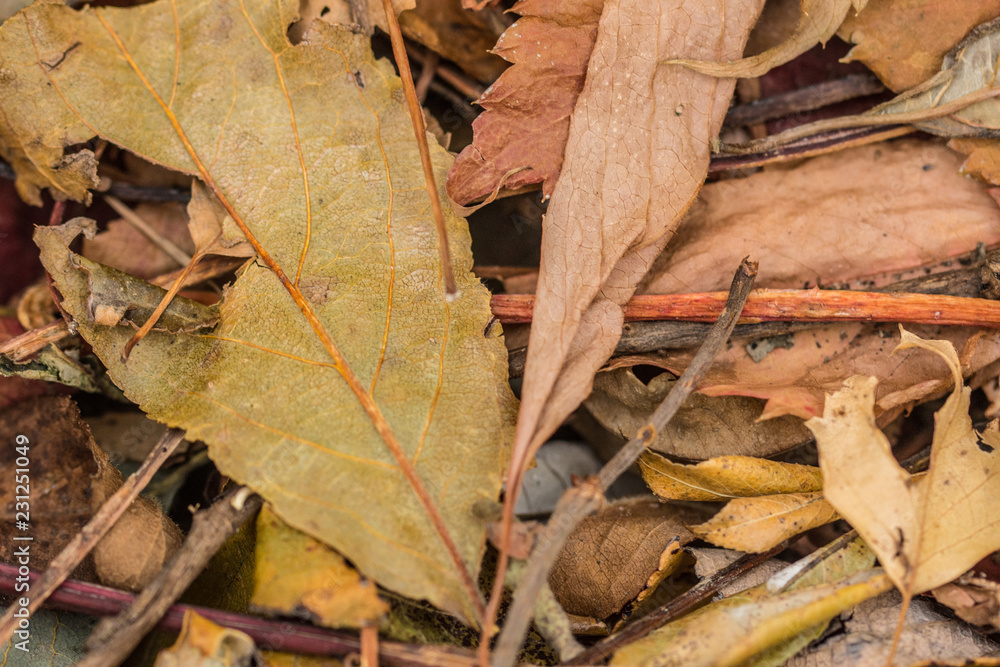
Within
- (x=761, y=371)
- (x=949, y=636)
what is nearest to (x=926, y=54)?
(x=761, y=371)

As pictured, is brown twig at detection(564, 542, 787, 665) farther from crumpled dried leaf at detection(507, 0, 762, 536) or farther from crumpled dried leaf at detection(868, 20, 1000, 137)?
crumpled dried leaf at detection(868, 20, 1000, 137)

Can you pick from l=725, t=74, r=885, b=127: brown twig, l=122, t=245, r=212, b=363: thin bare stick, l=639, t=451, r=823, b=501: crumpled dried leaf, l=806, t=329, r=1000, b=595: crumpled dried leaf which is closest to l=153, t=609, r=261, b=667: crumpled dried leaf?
l=122, t=245, r=212, b=363: thin bare stick

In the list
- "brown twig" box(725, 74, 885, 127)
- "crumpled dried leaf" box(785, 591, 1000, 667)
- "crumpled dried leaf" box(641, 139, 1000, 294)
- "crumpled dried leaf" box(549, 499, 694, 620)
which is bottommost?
"crumpled dried leaf" box(549, 499, 694, 620)

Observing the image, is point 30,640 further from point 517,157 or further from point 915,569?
point 915,569

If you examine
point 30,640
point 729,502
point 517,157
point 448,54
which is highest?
point 448,54

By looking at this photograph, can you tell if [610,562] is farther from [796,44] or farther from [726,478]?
[796,44]

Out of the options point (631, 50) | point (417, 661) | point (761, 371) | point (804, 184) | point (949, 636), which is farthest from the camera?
point (804, 184)
